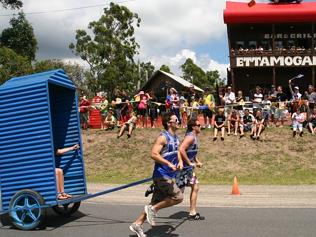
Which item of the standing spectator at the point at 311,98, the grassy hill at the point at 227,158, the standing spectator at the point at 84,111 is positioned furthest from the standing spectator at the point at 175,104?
the standing spectator at the point at 311,98

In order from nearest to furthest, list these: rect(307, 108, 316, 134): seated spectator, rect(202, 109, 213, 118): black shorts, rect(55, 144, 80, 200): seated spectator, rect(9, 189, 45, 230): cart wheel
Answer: rect(9, 189, 45, 230): cart wheel
rect(55, 144, 80, 200): seated spectator
rect(307, 108, 316, 134): seated spectator
rect(202, 109, 213, 118): black shorts

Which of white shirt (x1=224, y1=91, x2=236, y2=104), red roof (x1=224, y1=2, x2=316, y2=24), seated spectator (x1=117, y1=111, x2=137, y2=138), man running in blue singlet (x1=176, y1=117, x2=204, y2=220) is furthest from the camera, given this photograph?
red roof (x1=224, y1=2, x2=316, y2=24)

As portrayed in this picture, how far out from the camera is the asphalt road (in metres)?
8.23

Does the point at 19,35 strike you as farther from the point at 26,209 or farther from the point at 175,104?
the point at 26,209

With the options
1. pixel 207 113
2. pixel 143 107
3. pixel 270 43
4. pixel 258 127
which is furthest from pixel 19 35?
pixel 258 127

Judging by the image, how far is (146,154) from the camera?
19.1m

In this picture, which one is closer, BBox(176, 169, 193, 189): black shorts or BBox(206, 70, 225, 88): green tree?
BBox(176, 169, 193, 189): black shorts

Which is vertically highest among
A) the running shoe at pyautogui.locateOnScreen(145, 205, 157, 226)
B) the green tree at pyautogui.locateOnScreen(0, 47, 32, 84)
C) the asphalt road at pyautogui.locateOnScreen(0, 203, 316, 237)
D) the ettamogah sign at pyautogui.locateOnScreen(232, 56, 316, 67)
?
the green tree at pyautogui.locateOnScreen(0, 47, 32, 84)

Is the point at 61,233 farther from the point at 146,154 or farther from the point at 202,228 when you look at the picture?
Answer: the point at 146,154

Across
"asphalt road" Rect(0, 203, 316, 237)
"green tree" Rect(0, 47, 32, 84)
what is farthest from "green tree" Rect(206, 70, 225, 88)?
"asphalt road" Rect(0, 203, 316, 237)

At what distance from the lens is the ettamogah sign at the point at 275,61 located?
1332 inches

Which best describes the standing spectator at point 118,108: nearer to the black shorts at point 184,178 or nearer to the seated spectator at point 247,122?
the seated spectator at point 247,122

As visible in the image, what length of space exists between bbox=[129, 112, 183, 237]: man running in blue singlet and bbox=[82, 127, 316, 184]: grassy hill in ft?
27.2

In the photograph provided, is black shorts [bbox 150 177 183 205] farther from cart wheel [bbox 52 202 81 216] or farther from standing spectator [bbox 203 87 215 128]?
standing spectator [bbox 203 87 215 128]
